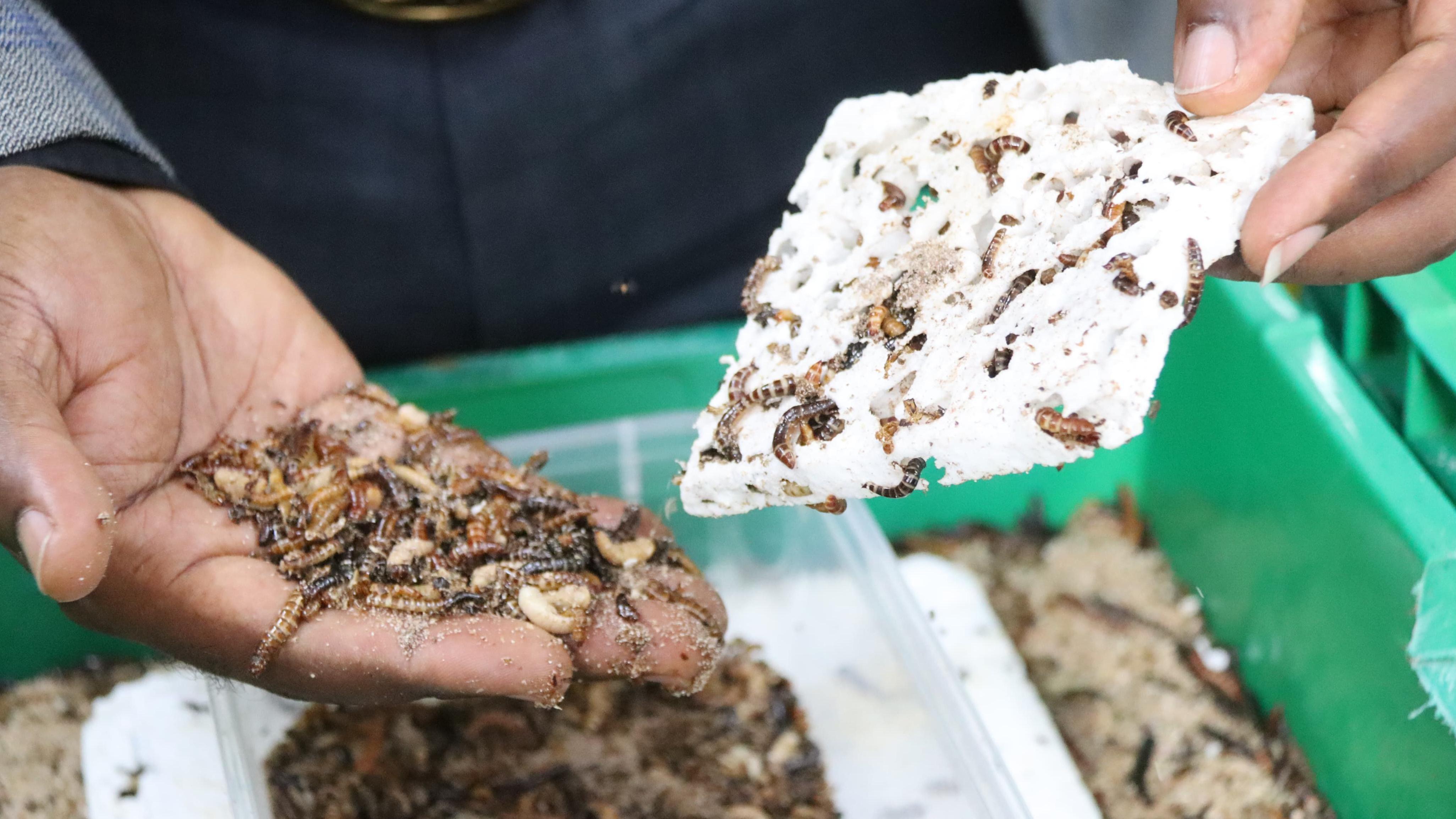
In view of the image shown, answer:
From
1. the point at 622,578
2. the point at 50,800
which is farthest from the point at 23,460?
the point at 50,800

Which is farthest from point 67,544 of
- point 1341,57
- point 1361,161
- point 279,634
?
point 1341,57

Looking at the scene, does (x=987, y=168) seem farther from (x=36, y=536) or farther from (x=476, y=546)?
(x=36, y=536)

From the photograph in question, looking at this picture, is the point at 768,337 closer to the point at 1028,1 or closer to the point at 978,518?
the point at 1028,1

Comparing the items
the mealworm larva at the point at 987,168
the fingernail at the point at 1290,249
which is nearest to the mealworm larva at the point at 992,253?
the mealworm larva at the point at 987,168

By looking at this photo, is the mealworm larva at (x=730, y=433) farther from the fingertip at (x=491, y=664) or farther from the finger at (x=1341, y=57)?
the finger at (x=1341, y=57)

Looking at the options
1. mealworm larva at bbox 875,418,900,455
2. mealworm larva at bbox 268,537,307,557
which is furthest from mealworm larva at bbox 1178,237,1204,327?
mealworm larva at bbox 268,537,307,557

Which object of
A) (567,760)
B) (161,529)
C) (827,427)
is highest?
(827,427)
